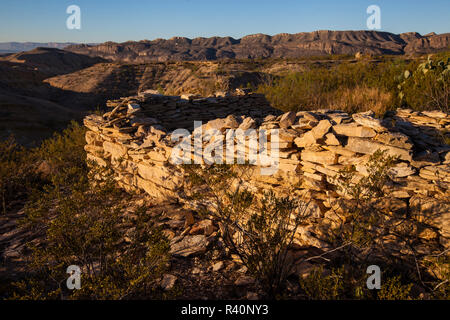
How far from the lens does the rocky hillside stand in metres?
72.9

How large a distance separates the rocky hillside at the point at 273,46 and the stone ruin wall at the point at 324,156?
74.8m

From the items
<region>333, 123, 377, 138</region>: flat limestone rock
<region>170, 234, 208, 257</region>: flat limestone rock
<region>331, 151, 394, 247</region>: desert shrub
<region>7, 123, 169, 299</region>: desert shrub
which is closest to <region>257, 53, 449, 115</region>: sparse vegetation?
<region>333, 123, 377, 138</region>: flat limestone rock

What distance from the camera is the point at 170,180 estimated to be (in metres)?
4.25

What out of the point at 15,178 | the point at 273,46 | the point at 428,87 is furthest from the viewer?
the point at 273,46

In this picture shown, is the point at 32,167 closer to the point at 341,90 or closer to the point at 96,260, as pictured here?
the point at 96,260

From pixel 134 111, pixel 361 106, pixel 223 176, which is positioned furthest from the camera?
pixel 361 106

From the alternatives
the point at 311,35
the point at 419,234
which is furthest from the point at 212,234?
the point at 311,35

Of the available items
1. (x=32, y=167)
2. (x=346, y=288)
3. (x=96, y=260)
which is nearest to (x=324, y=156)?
(x=346, y=288)

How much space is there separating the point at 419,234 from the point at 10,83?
3436 centimetres

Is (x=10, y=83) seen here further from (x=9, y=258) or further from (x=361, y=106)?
(x=361, y=106)

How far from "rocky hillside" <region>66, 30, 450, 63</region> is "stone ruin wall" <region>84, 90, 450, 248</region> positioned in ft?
246

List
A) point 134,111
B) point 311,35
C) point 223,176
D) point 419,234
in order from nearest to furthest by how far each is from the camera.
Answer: point 419,234
point 223,176
point 134,111
point 311,35

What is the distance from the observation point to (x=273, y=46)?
86.7 metres

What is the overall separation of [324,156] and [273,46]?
93.5m
